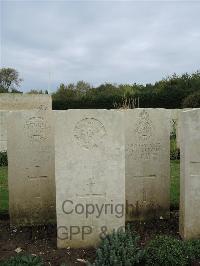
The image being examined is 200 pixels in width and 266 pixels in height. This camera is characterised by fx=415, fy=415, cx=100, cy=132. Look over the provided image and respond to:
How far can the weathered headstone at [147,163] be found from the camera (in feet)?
20.4

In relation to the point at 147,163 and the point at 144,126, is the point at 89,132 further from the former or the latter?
the point at 147,163

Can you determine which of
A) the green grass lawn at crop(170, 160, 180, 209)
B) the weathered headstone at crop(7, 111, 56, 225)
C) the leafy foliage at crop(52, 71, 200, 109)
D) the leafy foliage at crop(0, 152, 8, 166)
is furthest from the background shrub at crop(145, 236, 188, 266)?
the leafy foliage at crop(52, 71, 200, 109)

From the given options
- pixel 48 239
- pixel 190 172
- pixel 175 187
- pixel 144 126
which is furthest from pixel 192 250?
pixel 175 187

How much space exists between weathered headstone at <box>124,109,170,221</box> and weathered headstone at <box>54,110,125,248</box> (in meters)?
1.24

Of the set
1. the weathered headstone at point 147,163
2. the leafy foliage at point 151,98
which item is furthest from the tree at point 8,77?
the weathered headstone at point 147,163

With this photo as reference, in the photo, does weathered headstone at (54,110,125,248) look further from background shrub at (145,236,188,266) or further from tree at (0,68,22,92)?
tree at (0,68,22,92)

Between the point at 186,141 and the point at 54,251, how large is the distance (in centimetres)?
206

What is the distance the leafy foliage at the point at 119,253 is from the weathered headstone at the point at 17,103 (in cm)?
840

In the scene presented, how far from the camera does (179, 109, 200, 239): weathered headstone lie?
492 centimetres

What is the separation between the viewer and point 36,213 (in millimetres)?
6305

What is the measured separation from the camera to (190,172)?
4949 mm

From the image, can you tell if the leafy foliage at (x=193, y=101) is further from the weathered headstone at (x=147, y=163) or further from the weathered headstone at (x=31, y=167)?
the weathered headstone at (x=31, y=167)

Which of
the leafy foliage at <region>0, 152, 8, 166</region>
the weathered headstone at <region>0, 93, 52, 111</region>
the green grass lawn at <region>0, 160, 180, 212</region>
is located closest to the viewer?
the green grass lawn at <region>0, 160, 180, 212</region>

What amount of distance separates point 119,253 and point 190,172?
51.5 inches
